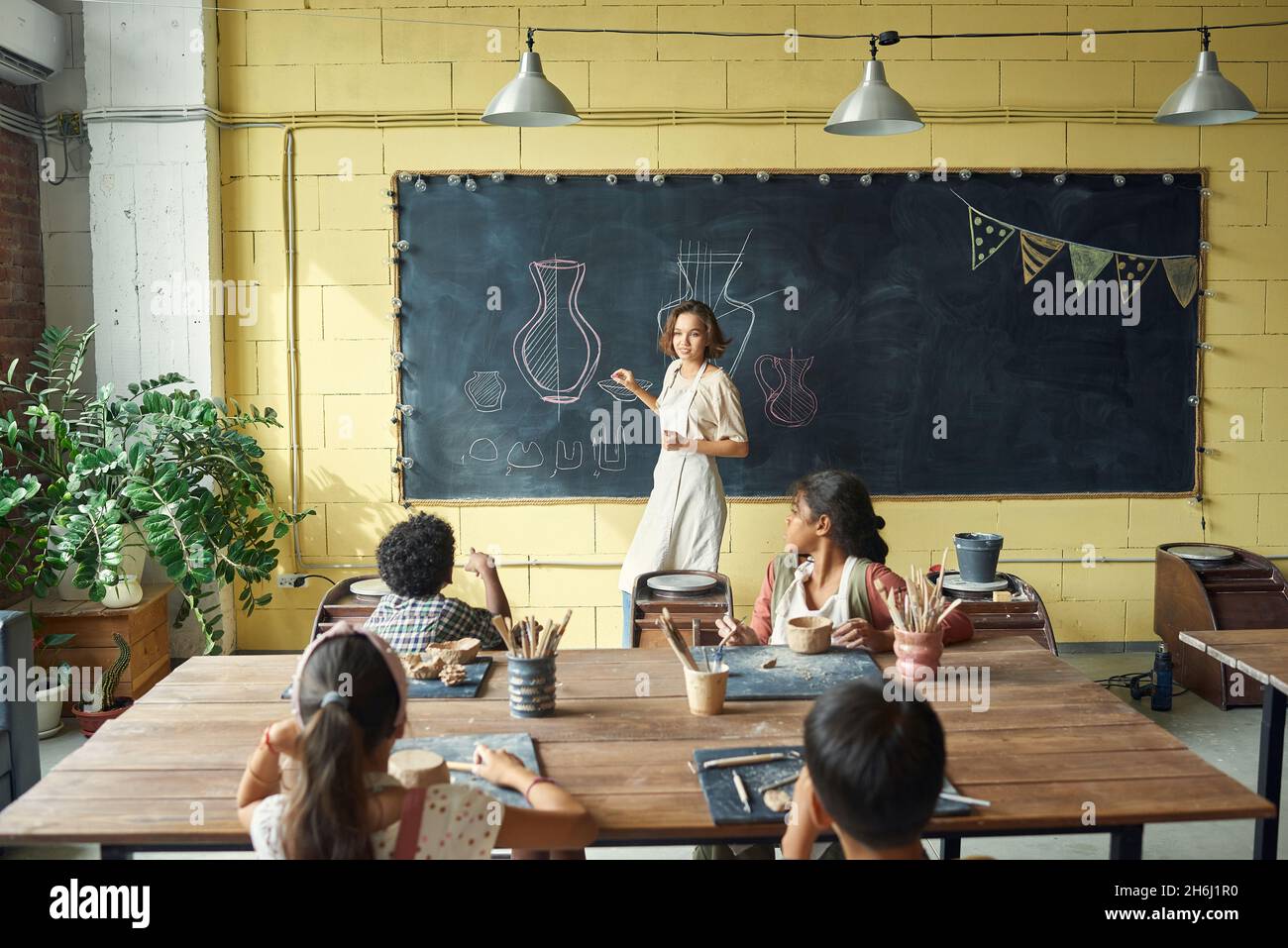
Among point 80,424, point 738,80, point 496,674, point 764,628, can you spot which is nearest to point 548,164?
point 738,80

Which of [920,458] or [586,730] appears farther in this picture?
[920,458]

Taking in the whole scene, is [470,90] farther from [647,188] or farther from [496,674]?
[496,674]

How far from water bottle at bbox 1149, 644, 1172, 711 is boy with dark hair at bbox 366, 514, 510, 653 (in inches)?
116

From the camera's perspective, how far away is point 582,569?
5.35m

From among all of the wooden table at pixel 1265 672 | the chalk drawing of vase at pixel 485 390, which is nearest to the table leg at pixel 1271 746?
the wooden table at pixel 1265 672

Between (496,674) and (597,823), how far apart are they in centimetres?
86

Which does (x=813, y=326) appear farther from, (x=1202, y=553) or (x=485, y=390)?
(x=1202, y=553)

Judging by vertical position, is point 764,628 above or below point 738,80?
below

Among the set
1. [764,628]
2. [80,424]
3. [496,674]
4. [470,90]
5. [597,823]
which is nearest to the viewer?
[597,823]

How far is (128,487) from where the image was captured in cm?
436

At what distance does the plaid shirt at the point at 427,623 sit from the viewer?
9.33 feet

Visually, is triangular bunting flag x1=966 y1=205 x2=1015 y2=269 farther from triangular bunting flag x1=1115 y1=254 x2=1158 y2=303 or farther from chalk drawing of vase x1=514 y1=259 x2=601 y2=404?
chalk drawing of vase x1=514 y1=259 x2=601 y2=404

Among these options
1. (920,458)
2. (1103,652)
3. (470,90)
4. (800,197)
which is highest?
(470,90)
